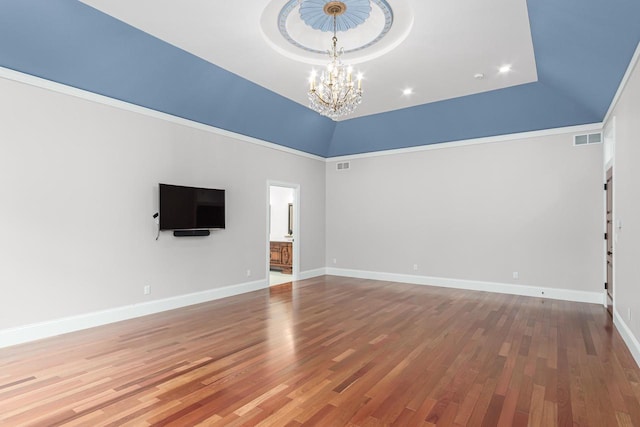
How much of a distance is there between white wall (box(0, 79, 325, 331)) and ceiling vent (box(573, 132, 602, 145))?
237 inches

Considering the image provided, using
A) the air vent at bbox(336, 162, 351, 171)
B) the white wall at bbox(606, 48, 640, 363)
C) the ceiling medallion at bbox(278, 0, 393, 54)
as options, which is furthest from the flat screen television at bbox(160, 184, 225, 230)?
the white wall at bbox(606, 48, 640, 363)

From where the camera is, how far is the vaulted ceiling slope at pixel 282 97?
11.0ft

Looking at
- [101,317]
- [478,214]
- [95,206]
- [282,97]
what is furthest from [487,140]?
[101,317]

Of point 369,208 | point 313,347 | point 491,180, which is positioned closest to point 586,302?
point 491,180

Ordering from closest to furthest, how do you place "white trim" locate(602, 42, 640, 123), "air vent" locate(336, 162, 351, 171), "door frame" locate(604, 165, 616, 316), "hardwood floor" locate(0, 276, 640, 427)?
"hardwood floor" locate(0, 276, 640, 427), "white trim" locate(602, 42, 640, 123), "door frame" locate(604, 165, 616, 316), "air vent" locate(336, 162, 351, 171)

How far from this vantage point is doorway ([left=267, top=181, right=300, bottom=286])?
7.80m

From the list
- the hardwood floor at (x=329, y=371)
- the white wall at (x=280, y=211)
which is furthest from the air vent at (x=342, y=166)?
the hardwood floor at (x=329, y=371)

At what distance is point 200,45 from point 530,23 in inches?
148

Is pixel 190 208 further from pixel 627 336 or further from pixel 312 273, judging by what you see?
pixel 627 336

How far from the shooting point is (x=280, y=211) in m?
10.3

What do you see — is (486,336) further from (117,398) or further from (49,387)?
(49,387)

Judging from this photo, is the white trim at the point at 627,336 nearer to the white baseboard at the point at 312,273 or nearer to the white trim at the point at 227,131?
the white trim at the point at 227,131

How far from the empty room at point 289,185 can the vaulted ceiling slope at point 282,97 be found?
0.10 ft

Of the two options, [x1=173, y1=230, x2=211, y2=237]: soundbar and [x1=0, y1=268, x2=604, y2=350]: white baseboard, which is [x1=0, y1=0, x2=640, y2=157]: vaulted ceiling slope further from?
[x1=0, y1=268, x2=604, y2=350]: white baseboard
